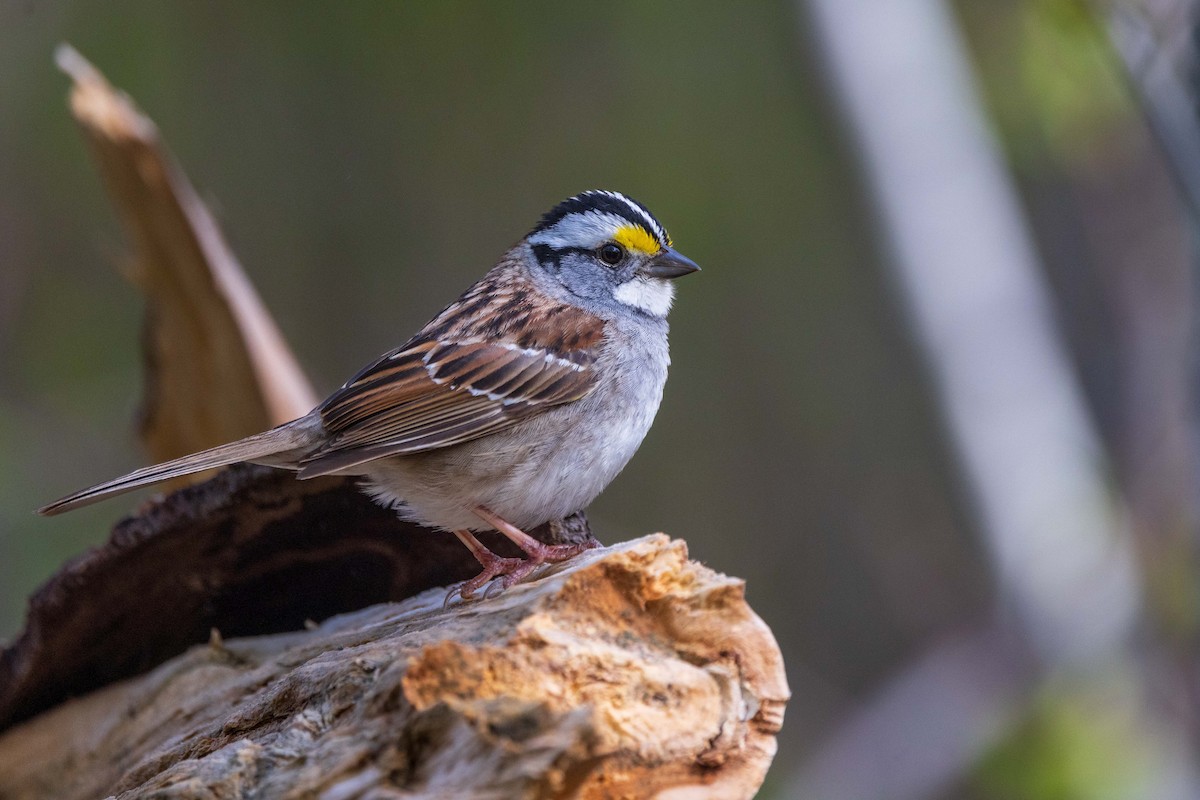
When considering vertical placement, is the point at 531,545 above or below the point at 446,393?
below

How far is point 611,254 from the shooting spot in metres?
3.39

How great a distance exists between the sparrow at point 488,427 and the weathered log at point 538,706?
1.60 ft

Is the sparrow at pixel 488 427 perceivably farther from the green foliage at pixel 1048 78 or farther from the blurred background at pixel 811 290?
the blurred background at pixel 811 290

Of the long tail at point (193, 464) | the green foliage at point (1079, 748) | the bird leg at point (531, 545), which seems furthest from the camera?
the green foliage at point (1079, 748)

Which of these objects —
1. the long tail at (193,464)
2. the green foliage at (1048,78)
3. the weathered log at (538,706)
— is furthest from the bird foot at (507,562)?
the green foliage at (1048,78)

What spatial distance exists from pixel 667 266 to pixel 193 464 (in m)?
1.45

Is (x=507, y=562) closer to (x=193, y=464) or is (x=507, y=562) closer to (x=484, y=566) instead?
(x=484, y=566)

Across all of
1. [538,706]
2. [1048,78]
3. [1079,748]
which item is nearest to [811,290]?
[1048,78]

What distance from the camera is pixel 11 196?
283 inches

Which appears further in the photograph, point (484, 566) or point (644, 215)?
point (644, 215)

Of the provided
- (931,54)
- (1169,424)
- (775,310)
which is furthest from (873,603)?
(931,54)

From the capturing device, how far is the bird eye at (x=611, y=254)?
3381mm

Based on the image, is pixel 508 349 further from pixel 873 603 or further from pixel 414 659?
pixel 873 603

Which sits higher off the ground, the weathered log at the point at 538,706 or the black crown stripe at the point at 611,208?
the black crown stripe at the point at 611,208
